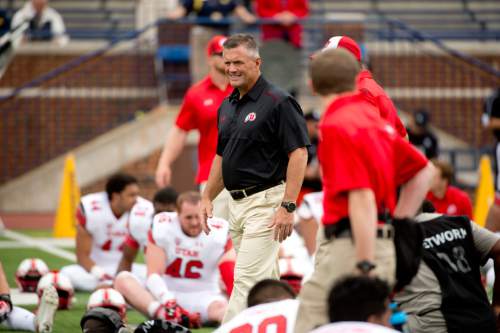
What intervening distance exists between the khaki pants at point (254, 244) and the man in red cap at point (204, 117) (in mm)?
2905

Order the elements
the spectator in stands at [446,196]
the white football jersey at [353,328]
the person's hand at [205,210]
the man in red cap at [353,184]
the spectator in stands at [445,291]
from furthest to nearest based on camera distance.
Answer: the spectator in stands at [446,196] < the person's hand at [205,210] < the spectator in stands at [445,291] < the man in red cap at [353,184] < the white football jersey at [353,328]

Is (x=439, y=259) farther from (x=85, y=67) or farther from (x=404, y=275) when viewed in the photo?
(x=85, y=67)

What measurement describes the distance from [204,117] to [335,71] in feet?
17.0

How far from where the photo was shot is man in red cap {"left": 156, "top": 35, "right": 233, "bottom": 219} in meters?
11.1

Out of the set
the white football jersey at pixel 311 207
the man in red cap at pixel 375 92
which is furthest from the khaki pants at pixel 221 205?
the white football jersey at pixel 311 207

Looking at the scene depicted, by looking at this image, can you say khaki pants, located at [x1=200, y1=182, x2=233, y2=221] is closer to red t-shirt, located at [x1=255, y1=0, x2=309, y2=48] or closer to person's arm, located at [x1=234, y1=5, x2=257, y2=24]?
red t-shirt, located at [x1=255, y1=0, x2=309, y2=48]

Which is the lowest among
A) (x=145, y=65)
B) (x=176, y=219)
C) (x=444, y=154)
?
(x=444, y=154)

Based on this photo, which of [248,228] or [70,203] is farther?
[70,203]

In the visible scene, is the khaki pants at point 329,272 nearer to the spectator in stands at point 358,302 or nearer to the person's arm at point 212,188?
the spectator in stands at point 358,302

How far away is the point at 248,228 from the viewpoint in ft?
26.2

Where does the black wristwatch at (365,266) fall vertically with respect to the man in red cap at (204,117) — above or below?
above

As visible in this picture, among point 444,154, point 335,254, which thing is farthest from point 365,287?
point 444,154

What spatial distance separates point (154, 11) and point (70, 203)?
7740 mm

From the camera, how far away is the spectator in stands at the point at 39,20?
57.2 ft
